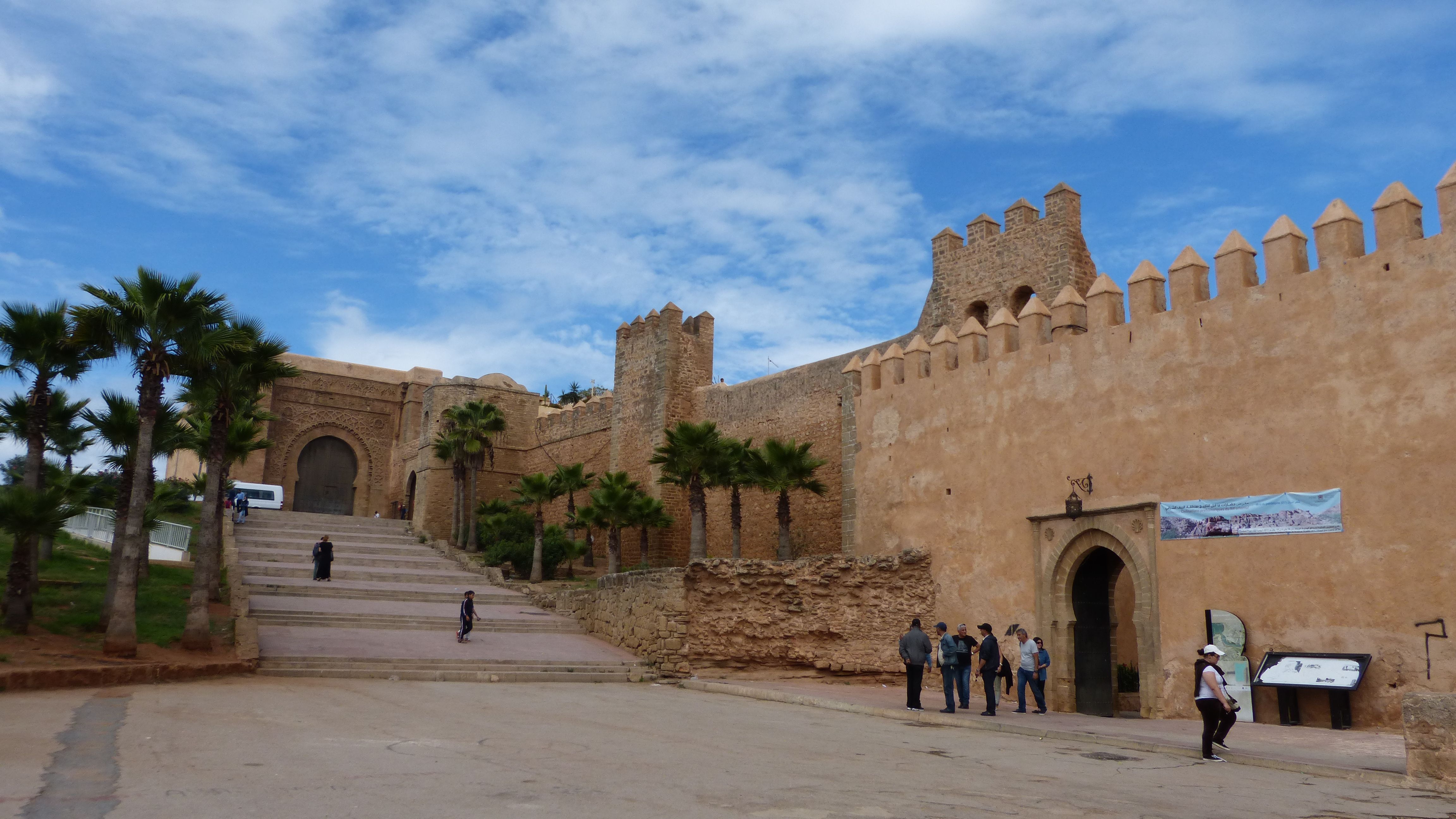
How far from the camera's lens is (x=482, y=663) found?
13914 millimetres

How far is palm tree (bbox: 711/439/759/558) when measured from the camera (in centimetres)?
2206

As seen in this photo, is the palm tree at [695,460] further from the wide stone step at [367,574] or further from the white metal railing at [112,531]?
the white metal railing at [112,531]

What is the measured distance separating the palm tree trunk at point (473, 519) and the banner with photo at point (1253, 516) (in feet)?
68.2

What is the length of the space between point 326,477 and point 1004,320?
30046mm

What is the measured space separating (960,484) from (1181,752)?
6944 mm

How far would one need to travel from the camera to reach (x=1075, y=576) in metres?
13.7

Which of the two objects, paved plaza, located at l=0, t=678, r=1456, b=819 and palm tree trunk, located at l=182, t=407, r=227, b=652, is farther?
palm tree trunk, located at l=182, t=407, r=227, b=652

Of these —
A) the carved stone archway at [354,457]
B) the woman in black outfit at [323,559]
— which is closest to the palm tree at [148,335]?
the woman in black outfit at [323,559]

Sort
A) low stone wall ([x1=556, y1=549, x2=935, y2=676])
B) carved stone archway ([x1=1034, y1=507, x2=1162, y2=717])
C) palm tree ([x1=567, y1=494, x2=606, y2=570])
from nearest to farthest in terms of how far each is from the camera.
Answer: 1. carved stone archway ([x1=1034, y1=507, x2=1162, y2=717])
2. low stone wall ([x1=556, y1=549, x2=935, y2=676])
3. palm tree ([x1=567, y1=494, x2=606, y2=570])

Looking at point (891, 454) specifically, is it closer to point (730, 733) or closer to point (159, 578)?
point (730, 733)

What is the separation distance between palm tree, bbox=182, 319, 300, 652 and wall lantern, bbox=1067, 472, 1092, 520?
34.9 feet

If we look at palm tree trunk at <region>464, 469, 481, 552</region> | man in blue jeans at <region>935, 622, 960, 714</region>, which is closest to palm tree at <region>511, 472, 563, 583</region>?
palm tree trunk at <region>464, 469, 481, 552</region>

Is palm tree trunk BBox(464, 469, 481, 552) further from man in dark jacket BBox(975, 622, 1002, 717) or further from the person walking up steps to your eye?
man in dark jacket BBox(975, 622, 1002, 717)

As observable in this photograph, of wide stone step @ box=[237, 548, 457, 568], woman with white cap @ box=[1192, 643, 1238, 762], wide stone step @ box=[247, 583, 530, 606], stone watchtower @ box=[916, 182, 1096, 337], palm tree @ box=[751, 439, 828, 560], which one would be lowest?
woman with white cap @ box=[1192, 643, 1238, 762]
